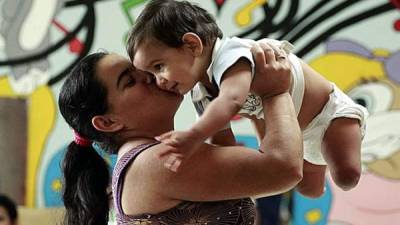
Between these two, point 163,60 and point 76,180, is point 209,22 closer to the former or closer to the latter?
point 163,60

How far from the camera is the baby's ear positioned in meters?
1.08

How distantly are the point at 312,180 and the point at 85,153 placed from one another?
17.9 inches

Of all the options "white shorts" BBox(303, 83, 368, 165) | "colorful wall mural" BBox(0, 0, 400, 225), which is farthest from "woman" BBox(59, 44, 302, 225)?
"colorful wall mural" BBox(0, 0, 400, 225)

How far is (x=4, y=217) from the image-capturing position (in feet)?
9.11

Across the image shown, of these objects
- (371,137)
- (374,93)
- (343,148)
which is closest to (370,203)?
(371,137)

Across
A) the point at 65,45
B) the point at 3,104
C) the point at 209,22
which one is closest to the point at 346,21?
the point at 65,45

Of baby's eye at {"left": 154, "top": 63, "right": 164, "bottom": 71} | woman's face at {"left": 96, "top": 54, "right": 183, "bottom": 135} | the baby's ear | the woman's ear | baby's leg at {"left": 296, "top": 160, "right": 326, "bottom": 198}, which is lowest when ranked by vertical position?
baby's leg at {"left": 296, "top": 160, "right": 326, "bottom": 198}

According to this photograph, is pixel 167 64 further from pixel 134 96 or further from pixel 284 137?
pixel 284 137

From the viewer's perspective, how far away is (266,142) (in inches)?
40.7

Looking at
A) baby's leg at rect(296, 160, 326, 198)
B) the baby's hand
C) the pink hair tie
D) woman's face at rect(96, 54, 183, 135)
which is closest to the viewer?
the baby's hand

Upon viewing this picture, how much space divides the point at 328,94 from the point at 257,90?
0.83 ft

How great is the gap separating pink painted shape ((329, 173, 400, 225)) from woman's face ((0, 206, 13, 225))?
1319 mm

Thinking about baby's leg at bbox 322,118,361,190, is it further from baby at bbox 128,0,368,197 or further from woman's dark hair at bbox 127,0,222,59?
woman's dark hair at bbox 127,0,222,59

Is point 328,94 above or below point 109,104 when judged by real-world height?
below
